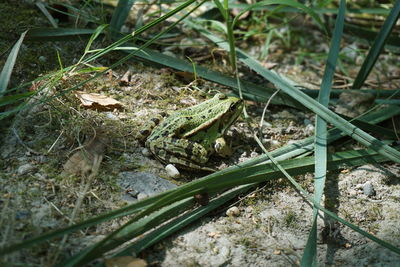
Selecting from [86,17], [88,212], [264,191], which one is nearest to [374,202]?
[264,191]

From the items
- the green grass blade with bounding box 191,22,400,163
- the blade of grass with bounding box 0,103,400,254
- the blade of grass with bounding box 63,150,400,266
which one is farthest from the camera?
the green grass blade with bounding box 191,22,400,163

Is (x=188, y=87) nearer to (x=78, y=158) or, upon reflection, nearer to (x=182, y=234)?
(x=78, y=158)

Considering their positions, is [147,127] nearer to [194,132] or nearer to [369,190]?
[194,132]

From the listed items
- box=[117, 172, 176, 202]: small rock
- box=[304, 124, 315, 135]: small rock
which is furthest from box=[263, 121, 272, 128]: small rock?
box=[117, 172, 176, 202]: small rock

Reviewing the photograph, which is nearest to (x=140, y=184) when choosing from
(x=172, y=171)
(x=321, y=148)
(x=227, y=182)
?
(x=172, y=171)

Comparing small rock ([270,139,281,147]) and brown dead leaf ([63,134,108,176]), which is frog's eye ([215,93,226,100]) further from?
brown dead leaf ([63,134,108,176])

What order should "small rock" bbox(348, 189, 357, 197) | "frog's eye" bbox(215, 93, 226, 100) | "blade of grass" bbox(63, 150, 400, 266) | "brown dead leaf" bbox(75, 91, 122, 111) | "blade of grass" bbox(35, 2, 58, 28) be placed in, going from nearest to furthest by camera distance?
1. "blade of grass" bbox(63, 150, 400, 266)
2. "small rock" bbox(348, 189, 357, 197)
3. "brown dead leaf" bbox(75, 91, 122, 111)
4. "frog's eye" bbox(215, 93, 226, 100)
5. "blade of grass" bbox(35, 2, 58, 28)
